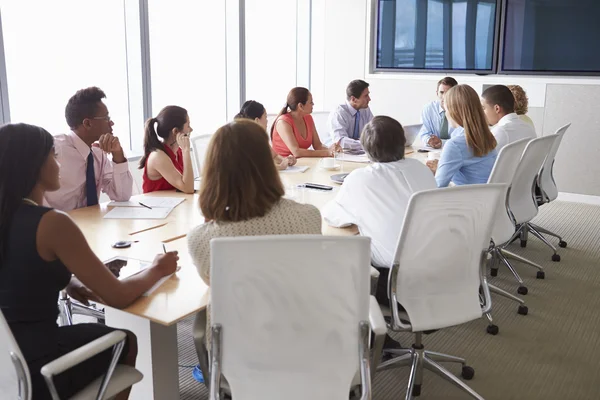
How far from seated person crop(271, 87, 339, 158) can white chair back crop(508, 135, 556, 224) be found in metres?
1.49

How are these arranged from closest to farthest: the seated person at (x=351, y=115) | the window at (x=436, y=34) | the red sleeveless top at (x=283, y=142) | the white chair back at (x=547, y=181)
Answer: the white chair back at (x=547, y=181)
the red sleeveless top at (x=283, y=142)
the seated person at (x=351, y=115)
the window at (x=436, y=34)

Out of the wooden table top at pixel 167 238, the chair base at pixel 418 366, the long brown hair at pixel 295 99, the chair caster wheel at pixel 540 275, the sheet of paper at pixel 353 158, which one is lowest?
the chair caster wheel at pixel 540 275

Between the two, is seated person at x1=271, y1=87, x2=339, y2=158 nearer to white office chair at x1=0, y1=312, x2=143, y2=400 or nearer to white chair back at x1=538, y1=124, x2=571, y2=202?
white chair back at x1=538, y1=124, x2=571, y2=202

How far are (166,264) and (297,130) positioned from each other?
2979 mm

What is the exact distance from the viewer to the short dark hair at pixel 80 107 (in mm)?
3006

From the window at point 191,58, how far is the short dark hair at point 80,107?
267cm

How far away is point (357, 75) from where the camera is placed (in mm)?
7457

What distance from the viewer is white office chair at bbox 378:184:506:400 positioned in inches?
86.8

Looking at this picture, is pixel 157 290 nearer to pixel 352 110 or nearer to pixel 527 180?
pixel 527 180

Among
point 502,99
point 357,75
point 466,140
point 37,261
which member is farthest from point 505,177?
point 357,75

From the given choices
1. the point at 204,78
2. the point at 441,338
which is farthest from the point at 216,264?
the point at 204,78

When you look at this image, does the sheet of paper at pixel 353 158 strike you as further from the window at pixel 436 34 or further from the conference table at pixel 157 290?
the window at pixel 436 34

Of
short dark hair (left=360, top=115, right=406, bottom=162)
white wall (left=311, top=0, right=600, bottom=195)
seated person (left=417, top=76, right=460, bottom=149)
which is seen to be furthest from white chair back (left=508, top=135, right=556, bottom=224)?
white wall (left=311, top=0, right=600, bottom=195)

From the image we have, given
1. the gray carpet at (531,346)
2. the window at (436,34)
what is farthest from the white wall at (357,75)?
the gray carpet at (531,346)
